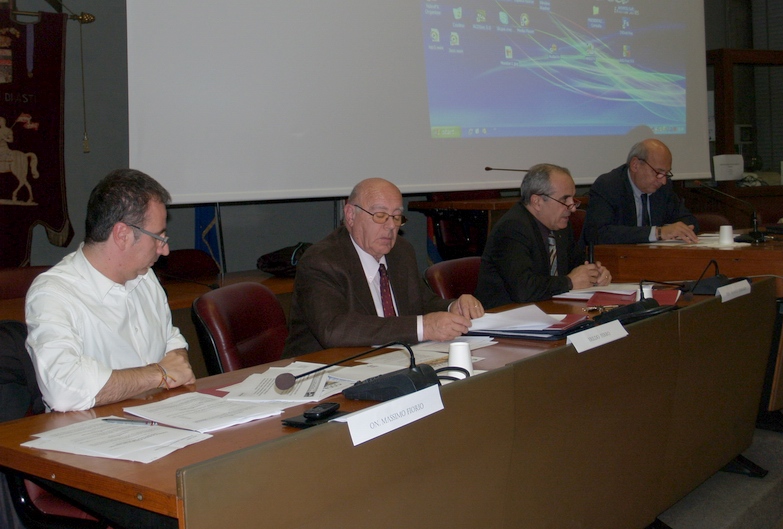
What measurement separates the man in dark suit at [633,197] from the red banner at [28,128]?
9.34 feet

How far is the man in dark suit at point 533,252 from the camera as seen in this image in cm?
305

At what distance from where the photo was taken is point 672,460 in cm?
244

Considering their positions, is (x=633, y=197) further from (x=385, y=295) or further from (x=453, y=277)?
(x=385, y=295)

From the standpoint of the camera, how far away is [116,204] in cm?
187

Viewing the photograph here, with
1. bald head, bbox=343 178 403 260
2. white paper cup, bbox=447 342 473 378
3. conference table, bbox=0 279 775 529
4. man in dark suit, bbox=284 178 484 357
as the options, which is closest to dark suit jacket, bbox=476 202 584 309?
conference table, bbox=0 279 775 529

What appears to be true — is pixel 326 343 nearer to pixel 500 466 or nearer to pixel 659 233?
pixel 500 466

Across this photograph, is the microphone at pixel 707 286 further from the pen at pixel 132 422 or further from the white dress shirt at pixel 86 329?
the pen at pixel 132 422

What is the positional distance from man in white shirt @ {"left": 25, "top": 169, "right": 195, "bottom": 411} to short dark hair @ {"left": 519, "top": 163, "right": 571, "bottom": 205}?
5.84 ft

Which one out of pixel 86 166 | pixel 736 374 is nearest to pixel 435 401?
pixel 736 374

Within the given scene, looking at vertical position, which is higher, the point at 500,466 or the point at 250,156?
the point at 250,156

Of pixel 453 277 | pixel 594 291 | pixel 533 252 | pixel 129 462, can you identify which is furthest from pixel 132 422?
pixel 533 252

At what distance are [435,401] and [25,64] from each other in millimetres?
3296

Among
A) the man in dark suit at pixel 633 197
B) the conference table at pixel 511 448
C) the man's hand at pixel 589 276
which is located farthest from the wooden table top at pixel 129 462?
the man in dark suit at pixel 633 197

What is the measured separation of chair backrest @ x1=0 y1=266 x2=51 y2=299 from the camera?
312 cm
